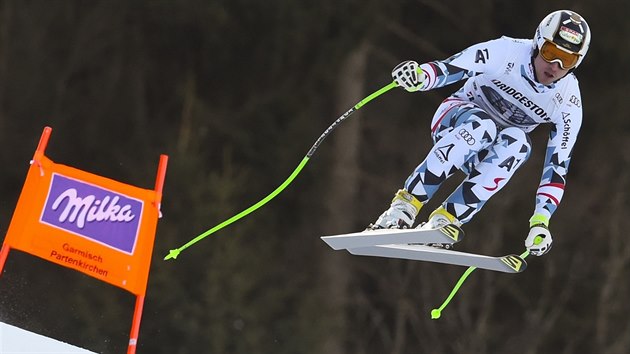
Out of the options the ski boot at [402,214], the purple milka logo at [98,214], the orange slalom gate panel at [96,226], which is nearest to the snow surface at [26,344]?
the orange slalom gate panel at [96,226]

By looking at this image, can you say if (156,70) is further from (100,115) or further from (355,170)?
(355,170)

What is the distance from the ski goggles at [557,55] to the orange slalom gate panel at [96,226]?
85.7 inches

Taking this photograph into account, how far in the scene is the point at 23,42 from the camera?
57.7ft

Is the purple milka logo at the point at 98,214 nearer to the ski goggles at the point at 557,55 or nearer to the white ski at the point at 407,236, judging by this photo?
the white ski at the point at 407,236

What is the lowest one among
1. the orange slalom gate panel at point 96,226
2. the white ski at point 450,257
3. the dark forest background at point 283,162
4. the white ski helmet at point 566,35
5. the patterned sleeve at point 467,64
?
the dark forest background at point 283,162

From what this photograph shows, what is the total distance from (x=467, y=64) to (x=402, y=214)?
2.97 feet

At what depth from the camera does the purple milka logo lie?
788cm

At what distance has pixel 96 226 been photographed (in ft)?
25.9

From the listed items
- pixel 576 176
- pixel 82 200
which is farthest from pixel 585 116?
pixel 82 200

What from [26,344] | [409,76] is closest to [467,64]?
[409,76]

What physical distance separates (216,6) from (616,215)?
6356 mm

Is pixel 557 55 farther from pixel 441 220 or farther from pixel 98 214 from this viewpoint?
pixel 98 214

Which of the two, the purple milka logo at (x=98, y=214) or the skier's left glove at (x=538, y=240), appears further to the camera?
the skier's left glove at (x=538, y=240)

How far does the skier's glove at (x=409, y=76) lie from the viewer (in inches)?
301
